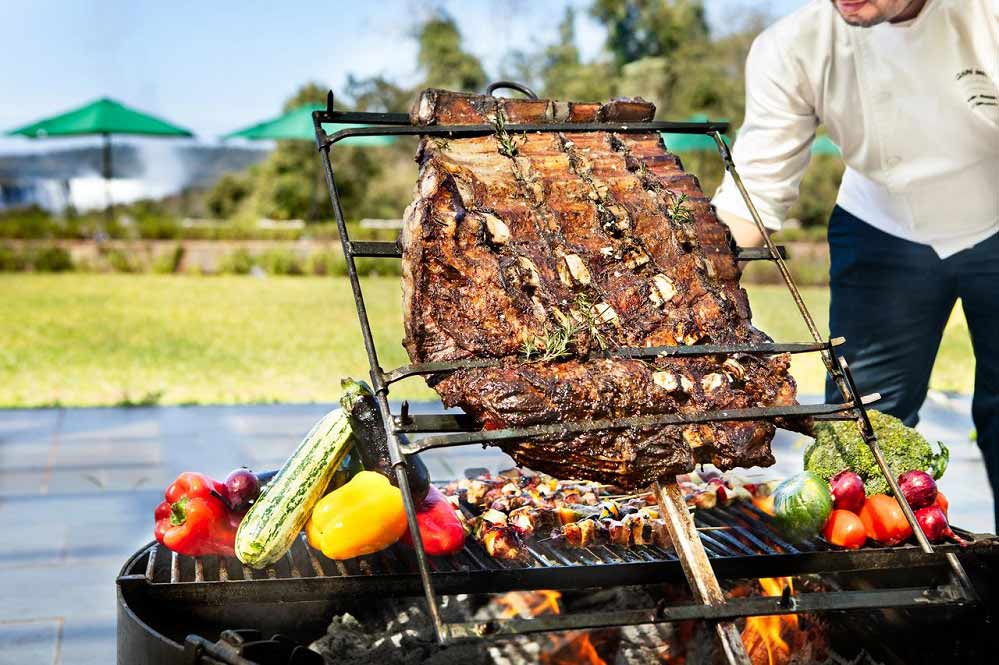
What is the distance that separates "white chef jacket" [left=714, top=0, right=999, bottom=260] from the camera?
354cm

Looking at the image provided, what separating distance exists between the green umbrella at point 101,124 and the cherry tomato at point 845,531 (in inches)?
811

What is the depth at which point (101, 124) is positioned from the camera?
2103cm

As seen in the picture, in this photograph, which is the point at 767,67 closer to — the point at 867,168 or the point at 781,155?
the point at 781,155

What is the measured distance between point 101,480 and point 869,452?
13.3ft

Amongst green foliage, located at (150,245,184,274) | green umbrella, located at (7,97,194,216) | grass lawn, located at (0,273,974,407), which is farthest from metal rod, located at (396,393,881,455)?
green umbrella, located at (7,97,194,216)

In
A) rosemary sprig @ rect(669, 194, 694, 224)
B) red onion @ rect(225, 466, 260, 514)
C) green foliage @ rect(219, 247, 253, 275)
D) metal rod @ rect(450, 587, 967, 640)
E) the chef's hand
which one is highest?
rosemary sprig @ rect(669, 194, 694, 224)

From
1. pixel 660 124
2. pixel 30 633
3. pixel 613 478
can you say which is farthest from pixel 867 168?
pixel 30 633

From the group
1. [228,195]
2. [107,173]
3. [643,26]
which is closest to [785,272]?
[107,173]

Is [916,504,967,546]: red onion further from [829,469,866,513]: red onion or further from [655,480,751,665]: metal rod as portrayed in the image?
[655,480,751,665]: metal rod

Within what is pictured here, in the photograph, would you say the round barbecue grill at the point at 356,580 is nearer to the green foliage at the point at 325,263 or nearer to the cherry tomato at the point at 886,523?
the cherry tomato at the point at 886,523

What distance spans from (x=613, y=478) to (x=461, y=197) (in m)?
0.80

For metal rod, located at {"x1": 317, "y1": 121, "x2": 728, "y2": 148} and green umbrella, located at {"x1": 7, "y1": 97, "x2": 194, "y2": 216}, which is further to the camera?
green umbrella, located at {"x1": 7, "y1": 97, "x2": 194, "y2": 216}

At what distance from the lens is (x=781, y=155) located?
378cm

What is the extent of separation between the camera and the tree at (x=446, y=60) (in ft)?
91.5
